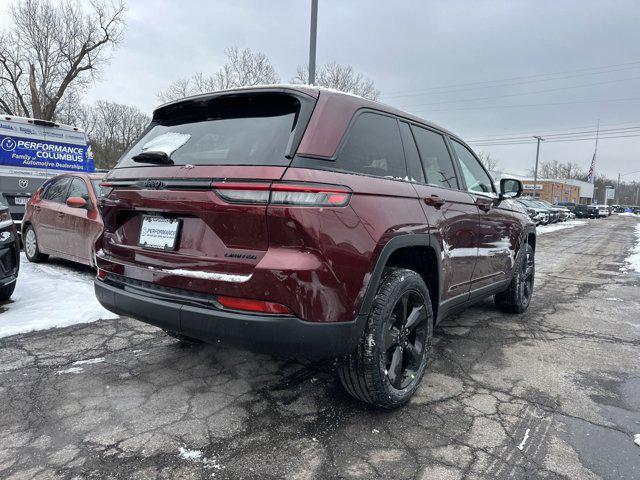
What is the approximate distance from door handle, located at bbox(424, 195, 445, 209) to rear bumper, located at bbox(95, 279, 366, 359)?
3.27ft

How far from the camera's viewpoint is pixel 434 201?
297cm

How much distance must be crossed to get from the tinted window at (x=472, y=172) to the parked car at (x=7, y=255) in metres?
4.42

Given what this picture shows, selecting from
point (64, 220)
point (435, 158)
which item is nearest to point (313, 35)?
point (64, 220)

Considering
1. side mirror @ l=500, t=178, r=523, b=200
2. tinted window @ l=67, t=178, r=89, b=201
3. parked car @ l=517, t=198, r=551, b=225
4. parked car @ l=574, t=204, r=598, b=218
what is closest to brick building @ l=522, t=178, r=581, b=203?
parked car @ l=574, t=204, r=598, b=218

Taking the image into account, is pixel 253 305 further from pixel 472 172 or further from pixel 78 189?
pixel 78 189

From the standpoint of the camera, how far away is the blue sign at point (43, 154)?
8.46 meters

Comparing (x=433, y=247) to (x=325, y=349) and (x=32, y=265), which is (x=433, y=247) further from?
(x=32, y=265)

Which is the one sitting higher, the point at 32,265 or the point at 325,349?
the point at 325,349

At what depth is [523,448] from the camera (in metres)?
2.36

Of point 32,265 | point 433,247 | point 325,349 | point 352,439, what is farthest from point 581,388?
point 32,265

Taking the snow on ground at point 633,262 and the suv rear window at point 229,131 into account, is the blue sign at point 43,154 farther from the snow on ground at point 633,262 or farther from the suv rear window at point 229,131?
the snow on ground at point 633,262

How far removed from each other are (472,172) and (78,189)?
5318 mm

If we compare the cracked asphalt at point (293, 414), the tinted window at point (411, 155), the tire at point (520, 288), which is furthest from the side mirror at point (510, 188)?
the tinted window at point (411, 155)

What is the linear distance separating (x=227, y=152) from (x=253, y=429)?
150cm
